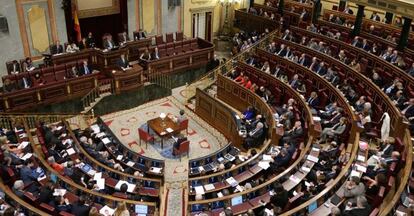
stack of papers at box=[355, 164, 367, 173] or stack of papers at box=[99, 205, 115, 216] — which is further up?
stack of papers at box=[355, 164, 367, 173]

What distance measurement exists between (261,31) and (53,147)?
11425mm

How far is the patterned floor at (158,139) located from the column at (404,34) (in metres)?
6.74

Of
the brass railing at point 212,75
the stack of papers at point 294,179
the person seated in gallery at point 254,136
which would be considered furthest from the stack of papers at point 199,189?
the brass railing at point 212,75

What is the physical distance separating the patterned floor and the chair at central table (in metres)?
0.45

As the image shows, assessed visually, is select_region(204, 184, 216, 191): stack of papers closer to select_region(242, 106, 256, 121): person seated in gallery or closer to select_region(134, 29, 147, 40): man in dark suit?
select_region(242, 106, 256, 121): person seated in gallery

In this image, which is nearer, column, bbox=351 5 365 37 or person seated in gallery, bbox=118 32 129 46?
column, bbox=351 5 365 37

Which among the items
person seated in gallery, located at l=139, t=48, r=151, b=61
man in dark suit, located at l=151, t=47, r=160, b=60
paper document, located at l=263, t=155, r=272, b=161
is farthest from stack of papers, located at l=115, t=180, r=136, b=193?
man in dark suit, located at l=151, t=47, r=160, b=60

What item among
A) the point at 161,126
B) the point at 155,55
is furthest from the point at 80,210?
the point at 155,55

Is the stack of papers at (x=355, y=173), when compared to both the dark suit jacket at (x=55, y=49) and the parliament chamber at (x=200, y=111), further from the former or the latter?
the dark suit jacket at (x=55, y=49)

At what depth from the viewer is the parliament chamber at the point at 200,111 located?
809 centimetres

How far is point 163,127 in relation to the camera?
38.2ft

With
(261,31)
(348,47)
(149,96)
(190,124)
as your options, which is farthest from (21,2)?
(348,47)

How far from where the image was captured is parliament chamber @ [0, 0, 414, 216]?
8094 millimetres

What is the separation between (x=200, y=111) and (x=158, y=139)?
6.38ft
